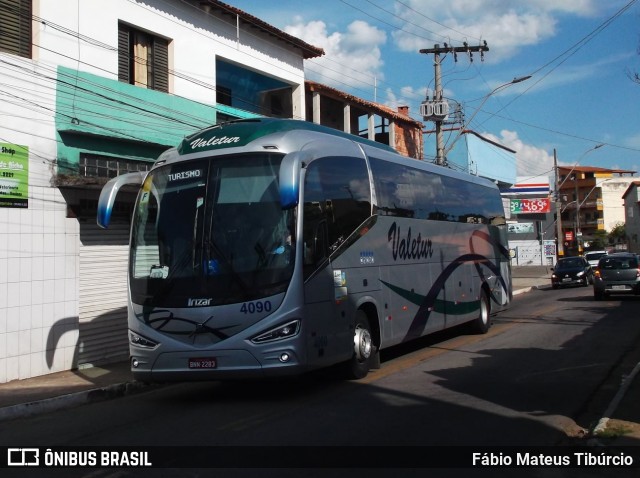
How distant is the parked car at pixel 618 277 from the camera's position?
74.8 feet

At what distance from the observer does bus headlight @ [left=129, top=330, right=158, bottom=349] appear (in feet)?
27.7

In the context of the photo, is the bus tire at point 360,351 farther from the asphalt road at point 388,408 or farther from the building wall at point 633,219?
the building wall at point 633,219

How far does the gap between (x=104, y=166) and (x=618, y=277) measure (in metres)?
18.3

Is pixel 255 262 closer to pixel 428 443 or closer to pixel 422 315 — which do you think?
pixel 428 443

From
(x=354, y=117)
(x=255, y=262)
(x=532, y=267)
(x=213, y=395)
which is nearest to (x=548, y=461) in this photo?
(x=255, y=262)

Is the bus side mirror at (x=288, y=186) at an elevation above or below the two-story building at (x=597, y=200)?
below

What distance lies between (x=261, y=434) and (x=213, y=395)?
294 cm

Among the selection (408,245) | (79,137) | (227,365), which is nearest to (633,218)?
(408,245)

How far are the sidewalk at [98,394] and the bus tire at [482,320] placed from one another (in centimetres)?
397

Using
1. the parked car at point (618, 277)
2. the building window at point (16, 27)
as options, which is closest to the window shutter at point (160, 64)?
the building window at point (16, 27)

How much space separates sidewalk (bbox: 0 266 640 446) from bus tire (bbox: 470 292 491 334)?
397 centimetres

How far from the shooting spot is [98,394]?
973 centimetres

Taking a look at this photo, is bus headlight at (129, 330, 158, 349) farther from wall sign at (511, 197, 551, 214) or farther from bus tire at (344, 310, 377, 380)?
wall sign at (511, 197, 551, 214)

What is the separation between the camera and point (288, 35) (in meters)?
18.7
